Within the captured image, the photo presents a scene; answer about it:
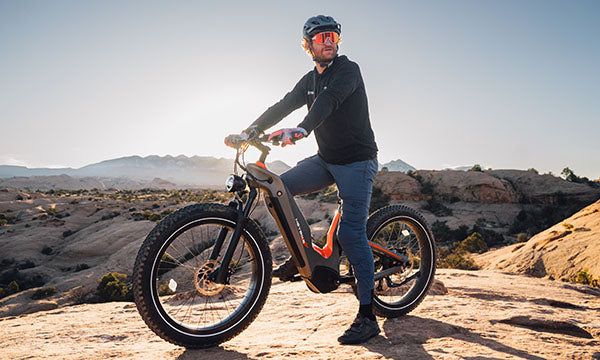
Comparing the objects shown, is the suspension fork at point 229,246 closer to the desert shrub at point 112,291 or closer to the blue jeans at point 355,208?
the blue jeans at point 355,208

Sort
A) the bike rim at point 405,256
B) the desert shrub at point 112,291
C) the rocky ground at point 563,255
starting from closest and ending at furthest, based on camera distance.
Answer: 1. the bike rim at point 405,256
2. the rocky ground at point 563,255
3. the desert shrub at point 112,291

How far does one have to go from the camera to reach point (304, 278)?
11.6 feet

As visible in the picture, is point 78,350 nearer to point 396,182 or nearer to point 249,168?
point 249,168

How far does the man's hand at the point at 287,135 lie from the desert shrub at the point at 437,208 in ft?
85.4

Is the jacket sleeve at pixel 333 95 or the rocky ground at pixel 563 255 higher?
the jacket sleeve at pixel 333 95

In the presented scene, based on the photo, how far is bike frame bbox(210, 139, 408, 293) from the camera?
3148mm

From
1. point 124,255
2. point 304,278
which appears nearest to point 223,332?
point 304,278

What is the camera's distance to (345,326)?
3600 millimetres

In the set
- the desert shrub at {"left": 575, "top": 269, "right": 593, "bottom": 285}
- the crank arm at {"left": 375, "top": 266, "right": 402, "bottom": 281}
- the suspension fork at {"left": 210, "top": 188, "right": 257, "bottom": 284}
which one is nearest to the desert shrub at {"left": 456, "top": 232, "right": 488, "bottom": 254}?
the desert shrub at {"left": 575, "top": 269, "right": 593, "bottom": 285}

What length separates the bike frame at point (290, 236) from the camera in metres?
3.15

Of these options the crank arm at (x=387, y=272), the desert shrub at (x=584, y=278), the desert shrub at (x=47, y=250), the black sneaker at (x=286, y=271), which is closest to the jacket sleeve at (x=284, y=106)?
the black sneaker at (x=286, y=271)

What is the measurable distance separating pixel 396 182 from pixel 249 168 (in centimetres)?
2888

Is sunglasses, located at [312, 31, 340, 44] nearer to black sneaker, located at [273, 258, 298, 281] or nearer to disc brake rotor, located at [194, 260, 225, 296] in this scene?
black sneaker, located at [273, 258, 298, 281]

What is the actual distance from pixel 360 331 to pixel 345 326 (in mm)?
457
